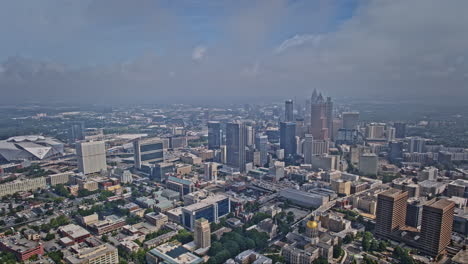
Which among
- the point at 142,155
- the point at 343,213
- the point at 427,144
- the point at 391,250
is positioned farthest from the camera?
the point at 427,144

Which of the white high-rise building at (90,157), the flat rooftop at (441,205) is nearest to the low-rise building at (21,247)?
the white high-rise building at (90,157)

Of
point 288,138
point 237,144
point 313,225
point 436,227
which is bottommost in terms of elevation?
point 313,225

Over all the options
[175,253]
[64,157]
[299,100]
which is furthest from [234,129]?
[299,100]

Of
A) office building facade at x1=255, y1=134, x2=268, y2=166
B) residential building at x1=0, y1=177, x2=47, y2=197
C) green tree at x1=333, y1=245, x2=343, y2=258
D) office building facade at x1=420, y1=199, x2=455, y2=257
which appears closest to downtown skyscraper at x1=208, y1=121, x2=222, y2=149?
office building facade at x1=255, y1=134, x2=268, y2=166

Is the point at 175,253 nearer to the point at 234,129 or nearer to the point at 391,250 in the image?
the point at 391,250

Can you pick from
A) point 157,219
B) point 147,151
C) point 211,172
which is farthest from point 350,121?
point 157,219

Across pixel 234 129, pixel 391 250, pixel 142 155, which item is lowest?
pixel 391 250

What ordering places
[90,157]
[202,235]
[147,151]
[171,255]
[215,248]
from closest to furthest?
1. [171,255]
2. [215,248]
3. [202,235]
4. [90,157]
5. [147,151]

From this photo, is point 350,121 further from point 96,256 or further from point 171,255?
point 96,256
